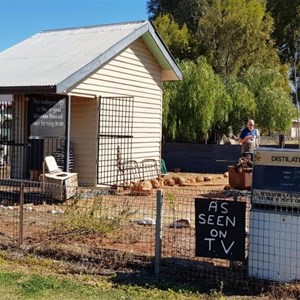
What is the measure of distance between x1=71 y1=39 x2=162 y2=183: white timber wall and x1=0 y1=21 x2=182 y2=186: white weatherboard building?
25mm

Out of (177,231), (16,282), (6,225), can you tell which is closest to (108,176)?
(6,225)

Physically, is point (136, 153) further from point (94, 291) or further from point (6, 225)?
point (94, 291)

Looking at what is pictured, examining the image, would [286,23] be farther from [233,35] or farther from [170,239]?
[170,239]

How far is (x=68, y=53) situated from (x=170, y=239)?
757 cm

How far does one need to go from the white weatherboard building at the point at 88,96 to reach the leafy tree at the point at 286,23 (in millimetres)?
23524

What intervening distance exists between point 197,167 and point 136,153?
552 cm

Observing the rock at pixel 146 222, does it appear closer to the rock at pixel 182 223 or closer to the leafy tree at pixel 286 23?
the rock at pixel 182 223

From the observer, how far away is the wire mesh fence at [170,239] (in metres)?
5.21

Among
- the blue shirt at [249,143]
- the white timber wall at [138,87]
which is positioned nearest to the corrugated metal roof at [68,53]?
the white timber wall at [138,87]

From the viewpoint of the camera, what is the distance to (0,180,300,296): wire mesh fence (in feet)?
17.1

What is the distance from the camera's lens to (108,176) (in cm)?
1344

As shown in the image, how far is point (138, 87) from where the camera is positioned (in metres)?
14.8

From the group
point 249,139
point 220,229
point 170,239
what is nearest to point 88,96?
point 249,139

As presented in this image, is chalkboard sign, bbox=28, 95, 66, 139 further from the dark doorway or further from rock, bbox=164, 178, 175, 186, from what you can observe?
rock, bbox=164, 178, 175, 186
